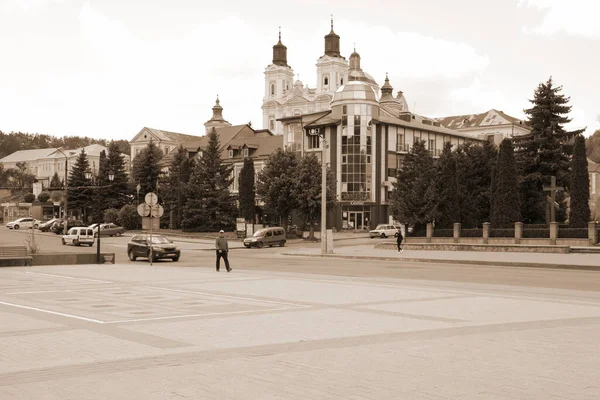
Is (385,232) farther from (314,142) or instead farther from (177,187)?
(177,187)

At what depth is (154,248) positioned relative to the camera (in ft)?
126

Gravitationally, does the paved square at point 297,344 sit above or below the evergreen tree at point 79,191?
below

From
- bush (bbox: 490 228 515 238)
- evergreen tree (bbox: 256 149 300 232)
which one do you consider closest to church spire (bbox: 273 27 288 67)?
evergreen tree (bbox: 256 149 300 232)

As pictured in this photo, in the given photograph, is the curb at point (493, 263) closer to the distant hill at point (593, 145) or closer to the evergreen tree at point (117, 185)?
the evergreen tree at point (117, 185)

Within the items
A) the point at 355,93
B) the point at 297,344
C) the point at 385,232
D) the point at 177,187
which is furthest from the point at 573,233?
the point at 177,187

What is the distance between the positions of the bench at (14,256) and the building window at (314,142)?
2122 inches

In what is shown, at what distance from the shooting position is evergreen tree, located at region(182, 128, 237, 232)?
74.6m

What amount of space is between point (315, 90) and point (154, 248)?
112206 mm

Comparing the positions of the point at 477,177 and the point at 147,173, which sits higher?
the point at 147,173

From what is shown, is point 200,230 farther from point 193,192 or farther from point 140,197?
point 140,197

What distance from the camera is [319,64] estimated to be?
137875 millimetres

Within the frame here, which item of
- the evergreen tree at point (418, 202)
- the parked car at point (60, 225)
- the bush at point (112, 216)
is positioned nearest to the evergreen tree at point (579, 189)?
the evergreen tree at point (418, 202)

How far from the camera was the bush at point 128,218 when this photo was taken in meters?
81.2

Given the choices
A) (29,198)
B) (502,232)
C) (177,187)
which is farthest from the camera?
(29,198)
